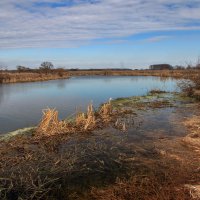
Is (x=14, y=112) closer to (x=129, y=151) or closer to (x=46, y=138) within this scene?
(x=46, y=138)

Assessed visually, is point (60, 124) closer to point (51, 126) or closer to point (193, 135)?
point (51, 126)

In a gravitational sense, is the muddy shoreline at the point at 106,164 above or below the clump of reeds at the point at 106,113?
below

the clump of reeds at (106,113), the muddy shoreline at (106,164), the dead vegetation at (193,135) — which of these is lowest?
the muddy shoreline at (106,164)

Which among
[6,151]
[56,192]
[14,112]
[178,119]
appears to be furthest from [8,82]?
[56,192]

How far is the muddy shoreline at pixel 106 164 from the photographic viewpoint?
21.0 ft

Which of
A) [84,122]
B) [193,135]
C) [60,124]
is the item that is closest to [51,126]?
[60,124]

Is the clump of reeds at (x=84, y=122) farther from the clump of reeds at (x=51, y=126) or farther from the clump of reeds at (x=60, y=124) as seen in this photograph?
the clump of reeds at (x=51, y=126)

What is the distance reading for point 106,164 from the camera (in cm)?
813

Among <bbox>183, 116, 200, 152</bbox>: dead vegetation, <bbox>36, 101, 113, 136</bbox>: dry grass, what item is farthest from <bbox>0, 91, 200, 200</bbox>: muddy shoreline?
<bbox>36, 101, 113, 136</bbox>: dry grass

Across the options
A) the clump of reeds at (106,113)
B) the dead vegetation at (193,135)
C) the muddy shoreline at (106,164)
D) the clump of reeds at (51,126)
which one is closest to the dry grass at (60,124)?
the clump of reeds at (51,126)

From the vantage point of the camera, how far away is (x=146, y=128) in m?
12.5

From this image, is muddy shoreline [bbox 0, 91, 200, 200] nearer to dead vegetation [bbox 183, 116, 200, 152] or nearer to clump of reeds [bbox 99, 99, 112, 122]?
dead vegetation [bbox 183, 116, 200, 152]

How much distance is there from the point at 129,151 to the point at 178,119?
575 cm

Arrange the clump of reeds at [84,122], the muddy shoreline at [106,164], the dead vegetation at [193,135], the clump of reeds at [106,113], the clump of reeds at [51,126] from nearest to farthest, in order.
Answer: the muddy shoreline at [106,164]
the dead vegetation at [193,135]
the clump of reeds at [51,126]
the clump of reeds at [84,122]
the clump of reeds at [106,113]
